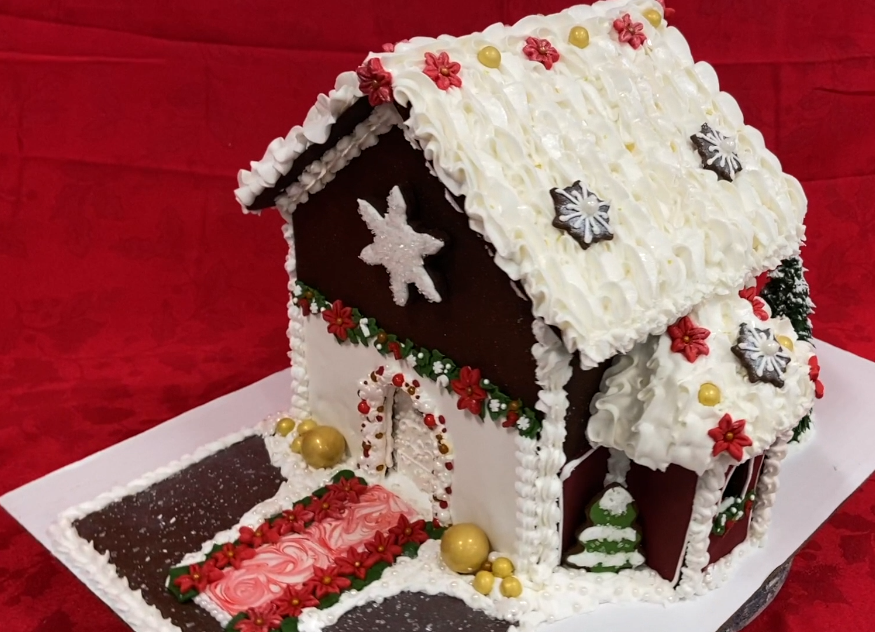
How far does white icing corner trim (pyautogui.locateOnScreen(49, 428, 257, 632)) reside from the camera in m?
2.66

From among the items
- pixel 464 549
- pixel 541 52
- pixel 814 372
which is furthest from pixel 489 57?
pixel 464 549

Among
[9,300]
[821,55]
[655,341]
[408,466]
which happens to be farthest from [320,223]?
Result: [821,55]

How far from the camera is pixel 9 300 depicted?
15.2ft

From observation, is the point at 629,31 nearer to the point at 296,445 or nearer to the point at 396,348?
the point at 396,348

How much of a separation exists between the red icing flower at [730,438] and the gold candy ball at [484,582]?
0.76 m

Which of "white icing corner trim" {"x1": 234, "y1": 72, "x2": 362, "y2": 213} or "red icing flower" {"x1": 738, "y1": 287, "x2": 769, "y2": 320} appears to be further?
"red icing flower" {"x1": 738, "y1": 287, "x2": 769, "y2": 320}

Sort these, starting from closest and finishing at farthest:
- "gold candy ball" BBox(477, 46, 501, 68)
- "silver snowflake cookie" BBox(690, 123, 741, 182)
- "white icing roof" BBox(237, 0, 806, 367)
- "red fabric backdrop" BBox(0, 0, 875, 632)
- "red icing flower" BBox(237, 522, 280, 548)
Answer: "white icing roof" BBox(237, 0, 806, 367), "gold candy ball" BBox(477, 46, 501, 68), "silver snowflake cookie" BBox(690, 123, 741, 182), "red icing flower" BBox(237, 522, 280, 548), "red fabric backdrop" BBox(0, 0, 875, 632)

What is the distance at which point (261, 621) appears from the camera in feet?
8.59

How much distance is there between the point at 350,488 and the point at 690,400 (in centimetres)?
122

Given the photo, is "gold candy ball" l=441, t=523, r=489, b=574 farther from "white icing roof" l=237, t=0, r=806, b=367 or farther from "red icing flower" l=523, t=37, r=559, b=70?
"red icing flower" l=523, t=37, r=559, b=70

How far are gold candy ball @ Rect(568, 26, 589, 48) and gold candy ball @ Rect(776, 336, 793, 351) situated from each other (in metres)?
1.02

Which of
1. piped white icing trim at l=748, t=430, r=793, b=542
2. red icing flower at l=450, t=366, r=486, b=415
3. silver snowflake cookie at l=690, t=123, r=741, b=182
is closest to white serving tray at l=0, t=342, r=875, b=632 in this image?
piped white icing trim at l=748, t=430, r=793, b=542

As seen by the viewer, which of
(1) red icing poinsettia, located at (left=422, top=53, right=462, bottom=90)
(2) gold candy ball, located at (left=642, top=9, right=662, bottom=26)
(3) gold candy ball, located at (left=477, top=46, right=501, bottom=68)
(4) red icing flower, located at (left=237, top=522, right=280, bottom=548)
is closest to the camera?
(1) red icing poinsettia, located at (left=422, top=53, right=462, bottom=90)

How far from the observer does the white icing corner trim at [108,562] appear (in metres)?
2.66
